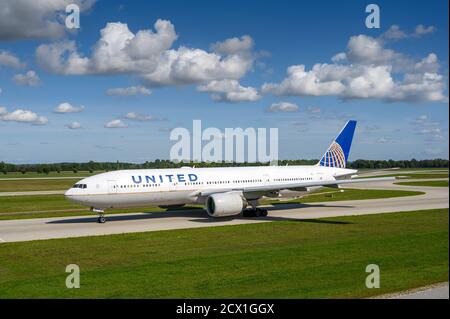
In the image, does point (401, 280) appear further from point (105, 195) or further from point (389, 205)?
point (389, 205)

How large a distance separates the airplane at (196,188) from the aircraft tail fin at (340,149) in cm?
445

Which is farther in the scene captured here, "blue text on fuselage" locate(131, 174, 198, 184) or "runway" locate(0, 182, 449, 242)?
"blue text on fuselage" locate(131, 174, 198, 184)

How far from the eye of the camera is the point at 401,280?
15242mm

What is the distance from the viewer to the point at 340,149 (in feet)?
153

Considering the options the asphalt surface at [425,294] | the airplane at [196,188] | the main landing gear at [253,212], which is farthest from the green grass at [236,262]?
the main landing gear at [253,212]

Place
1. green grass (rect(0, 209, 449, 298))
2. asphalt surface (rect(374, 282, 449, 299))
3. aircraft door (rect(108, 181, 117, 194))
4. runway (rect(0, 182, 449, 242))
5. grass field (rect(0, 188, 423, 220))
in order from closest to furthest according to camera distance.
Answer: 1. asphalt surface (rect(374, 282, 449, 299))
2. green grass (rect(0, 209, 449, 298))
3. runway (rect(0, 182, 449, 242))
4. aircraft door (rect(108, 181, 117, 194))
5. grass field (rect(0, 188, 423, 220))

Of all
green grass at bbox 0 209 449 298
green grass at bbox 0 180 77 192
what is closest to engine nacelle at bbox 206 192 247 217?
green grass at bbox 0 209 449 298

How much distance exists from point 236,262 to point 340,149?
1194 inches

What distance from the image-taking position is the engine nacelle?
3256cm

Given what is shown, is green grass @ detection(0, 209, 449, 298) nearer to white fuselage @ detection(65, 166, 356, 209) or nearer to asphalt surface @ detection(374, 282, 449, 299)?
asphalt surface @ detection(374, 282, 449, 299)

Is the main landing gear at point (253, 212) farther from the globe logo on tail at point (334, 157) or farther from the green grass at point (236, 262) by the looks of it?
the globe logo on tail at point (334, 157)

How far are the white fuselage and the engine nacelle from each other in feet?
7.68

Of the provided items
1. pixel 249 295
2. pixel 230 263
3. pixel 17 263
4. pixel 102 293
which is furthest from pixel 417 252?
pixel 17 263

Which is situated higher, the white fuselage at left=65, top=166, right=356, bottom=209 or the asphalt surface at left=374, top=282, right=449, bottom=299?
the white fuselage at left=65, top=166, right=356, bottom=209
